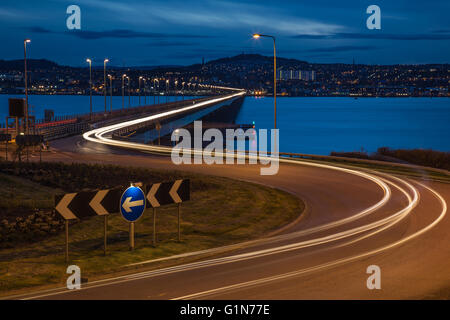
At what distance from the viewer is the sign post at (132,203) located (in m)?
12.4

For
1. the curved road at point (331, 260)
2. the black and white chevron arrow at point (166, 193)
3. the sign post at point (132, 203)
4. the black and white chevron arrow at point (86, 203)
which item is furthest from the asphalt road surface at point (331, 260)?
the black and white chevron arrow at point (166, 193)

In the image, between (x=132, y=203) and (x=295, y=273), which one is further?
(x=132, y=203)

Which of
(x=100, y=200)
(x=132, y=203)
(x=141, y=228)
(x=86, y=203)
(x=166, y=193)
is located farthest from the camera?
(x=141, y=228)

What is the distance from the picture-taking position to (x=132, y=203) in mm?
12523

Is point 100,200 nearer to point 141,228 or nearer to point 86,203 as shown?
point 86,203

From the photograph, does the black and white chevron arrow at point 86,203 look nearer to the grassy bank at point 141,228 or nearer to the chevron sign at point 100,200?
the chevron sign at point 100,200

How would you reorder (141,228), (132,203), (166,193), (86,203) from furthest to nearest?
(141,228) < (166,193) < (132,203) < (86,203)

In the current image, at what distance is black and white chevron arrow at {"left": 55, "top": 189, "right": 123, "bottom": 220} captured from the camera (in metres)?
11.5

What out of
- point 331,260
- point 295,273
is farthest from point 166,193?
point 331,260

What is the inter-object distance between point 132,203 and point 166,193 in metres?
1.28

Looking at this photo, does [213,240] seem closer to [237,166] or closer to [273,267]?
[273,267]
